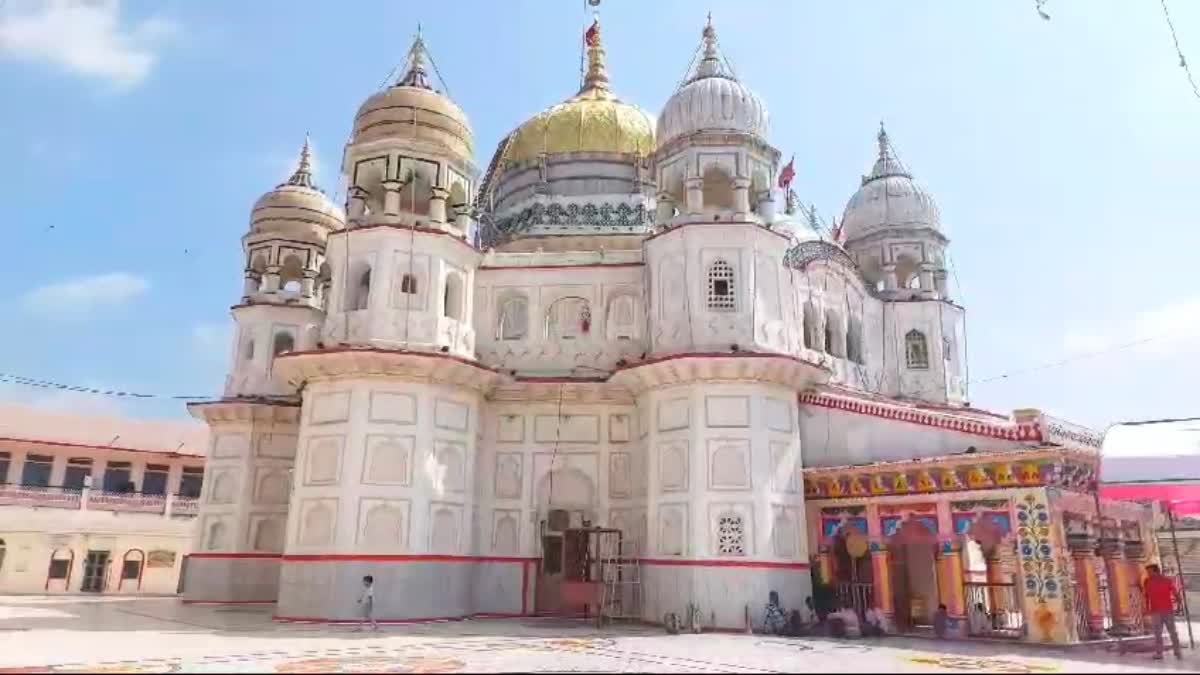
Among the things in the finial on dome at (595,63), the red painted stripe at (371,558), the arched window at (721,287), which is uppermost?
the finial on dome at (595,63)

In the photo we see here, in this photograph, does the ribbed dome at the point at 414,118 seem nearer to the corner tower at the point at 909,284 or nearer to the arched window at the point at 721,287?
the arched window at the point at 721,287

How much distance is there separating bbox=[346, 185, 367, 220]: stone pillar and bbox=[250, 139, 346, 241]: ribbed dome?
17.5 feet

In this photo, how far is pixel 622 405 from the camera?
21375mm

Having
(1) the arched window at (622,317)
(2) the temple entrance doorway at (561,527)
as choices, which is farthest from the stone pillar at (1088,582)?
(1) the arched window at (622,317)

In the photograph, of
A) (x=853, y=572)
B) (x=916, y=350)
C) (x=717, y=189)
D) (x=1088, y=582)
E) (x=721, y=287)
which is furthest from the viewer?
Answer: (x=916, y=350)

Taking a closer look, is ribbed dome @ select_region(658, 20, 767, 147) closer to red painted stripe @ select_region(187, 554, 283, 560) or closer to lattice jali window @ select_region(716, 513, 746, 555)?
lattice jali window @ select_region(716, 513, 746, 555)

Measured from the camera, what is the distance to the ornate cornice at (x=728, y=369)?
1839cm

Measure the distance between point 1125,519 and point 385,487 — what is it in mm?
15089

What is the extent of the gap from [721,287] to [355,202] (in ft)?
29.8

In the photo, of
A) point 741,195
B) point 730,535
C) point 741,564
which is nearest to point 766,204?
point 741,195

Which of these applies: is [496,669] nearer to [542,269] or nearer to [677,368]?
[677,368]

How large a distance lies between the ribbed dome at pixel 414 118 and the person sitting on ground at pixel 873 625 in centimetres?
1401

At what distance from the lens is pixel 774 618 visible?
17.0 metres

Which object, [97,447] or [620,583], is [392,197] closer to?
[620,583]
